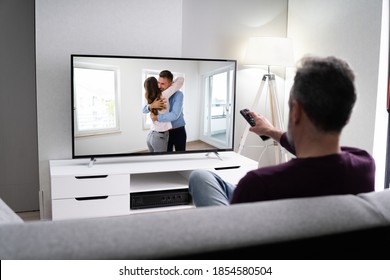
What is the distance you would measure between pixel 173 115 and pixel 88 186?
37.7 inches

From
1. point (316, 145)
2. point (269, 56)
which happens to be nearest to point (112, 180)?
point (269, 56)

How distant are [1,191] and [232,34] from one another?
8.61 feet

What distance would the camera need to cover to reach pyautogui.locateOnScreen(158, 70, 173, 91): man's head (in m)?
3.42

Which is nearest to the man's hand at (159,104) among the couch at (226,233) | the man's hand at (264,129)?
the man's hand at (264,129)

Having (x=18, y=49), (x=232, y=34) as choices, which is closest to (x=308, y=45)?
(x=232, y=34)

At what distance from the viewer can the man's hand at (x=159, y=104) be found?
341 centimetres

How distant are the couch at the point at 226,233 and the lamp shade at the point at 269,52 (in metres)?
2.93

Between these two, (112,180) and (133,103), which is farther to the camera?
(133,103)

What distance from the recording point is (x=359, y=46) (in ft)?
11.1

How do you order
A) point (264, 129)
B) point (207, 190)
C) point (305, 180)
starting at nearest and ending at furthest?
point (305, 180) < point (207, 190) < point (264, 129)

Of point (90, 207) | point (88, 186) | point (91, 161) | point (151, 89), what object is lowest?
point (90, 207)

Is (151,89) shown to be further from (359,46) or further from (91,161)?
(359,46)

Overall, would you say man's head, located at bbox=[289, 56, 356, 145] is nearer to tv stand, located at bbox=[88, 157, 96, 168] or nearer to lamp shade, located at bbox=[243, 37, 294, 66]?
tv stand, located at bbox=[88, 157, 96, 168]

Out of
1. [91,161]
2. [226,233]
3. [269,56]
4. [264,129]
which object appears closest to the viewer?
[226,233]
